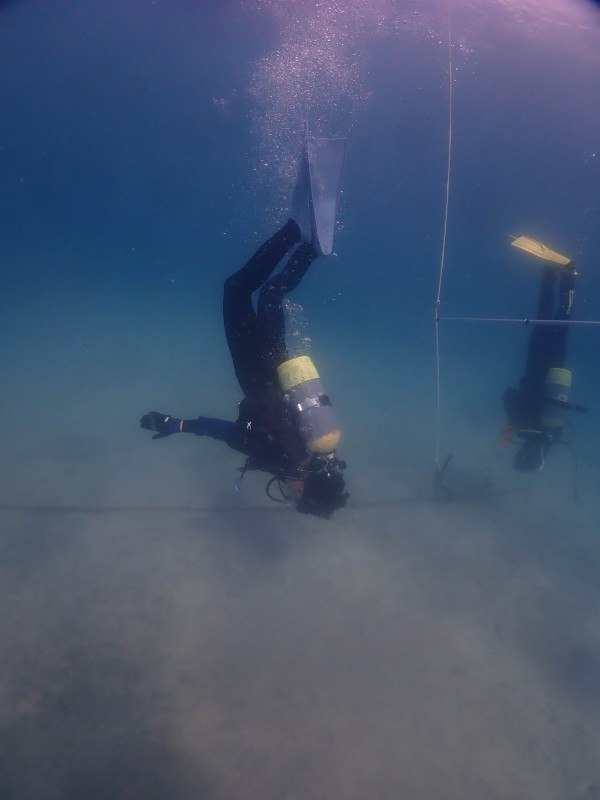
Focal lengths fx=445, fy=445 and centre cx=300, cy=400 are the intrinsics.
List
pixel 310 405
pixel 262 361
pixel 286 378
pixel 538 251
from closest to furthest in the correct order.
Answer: pixel 310 405
pixel 286 378
pixel 262 361
pixel 538 251

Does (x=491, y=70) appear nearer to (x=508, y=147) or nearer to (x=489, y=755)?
(x=508, y=147)

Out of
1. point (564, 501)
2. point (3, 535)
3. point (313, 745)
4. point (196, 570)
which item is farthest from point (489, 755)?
point (564, 501)

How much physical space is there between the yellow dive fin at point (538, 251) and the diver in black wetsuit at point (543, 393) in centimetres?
11

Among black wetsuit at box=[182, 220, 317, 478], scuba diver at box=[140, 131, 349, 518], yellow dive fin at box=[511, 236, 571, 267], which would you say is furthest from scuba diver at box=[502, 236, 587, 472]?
black wetsuit at box=[182, 220, 317, 478]

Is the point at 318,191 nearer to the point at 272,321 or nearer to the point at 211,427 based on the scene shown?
the point at 272,321

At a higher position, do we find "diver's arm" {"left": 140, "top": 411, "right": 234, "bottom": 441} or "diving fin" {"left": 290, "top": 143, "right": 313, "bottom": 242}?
"diving fin" {"left": 290, "top": 143, "right": 313, "bottom": 242}

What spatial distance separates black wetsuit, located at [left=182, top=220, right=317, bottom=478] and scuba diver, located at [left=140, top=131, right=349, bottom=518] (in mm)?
11

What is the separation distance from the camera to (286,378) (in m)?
4.52

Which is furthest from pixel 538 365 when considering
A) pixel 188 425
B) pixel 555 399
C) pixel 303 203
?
pixel 188 425

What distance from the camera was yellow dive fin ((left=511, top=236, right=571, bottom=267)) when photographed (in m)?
7.16

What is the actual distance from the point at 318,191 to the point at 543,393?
492cm

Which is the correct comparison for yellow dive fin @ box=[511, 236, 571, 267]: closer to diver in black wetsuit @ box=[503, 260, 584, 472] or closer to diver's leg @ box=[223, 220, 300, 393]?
diver in black wetsuit @ box=[503, 260, 584, 472]

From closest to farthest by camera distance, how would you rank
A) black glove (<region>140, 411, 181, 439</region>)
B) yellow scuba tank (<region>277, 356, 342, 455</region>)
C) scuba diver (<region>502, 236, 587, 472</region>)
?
1. yellow scuba tank (<region>277, 356, 342, 455</region>)
2. black glove (<region>140, 411, 181, 439</region>)
3. scuba diver (<region>502, 236, 587, 472</region>)

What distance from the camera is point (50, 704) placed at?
4277mm
